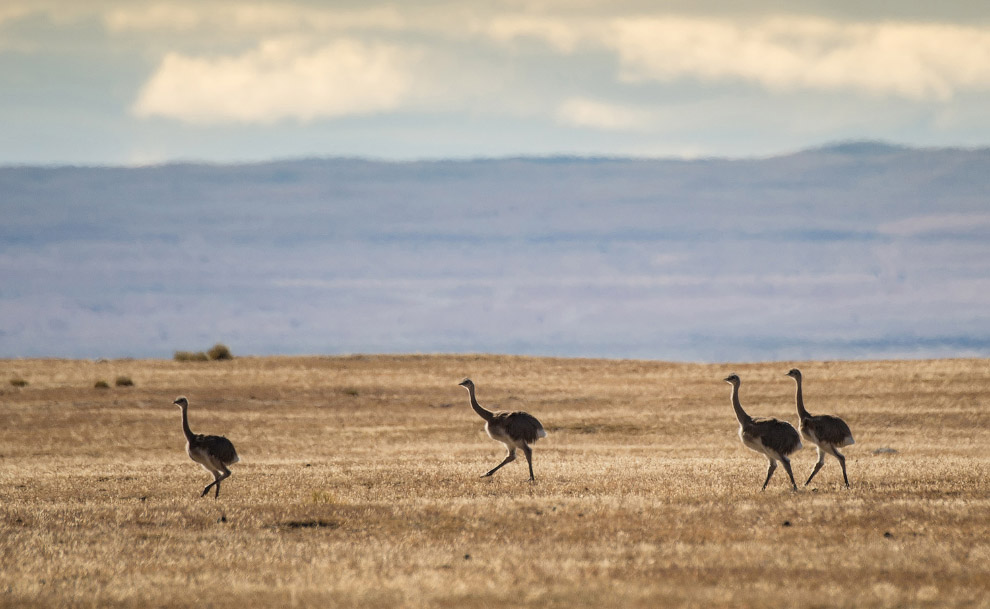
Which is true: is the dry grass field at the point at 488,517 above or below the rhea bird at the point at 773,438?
below

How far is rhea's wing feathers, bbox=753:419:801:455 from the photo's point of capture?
22.9 m

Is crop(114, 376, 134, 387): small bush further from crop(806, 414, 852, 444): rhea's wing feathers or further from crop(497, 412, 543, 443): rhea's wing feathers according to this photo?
crop(806, 414, 852, 444): rhea's wing feathers

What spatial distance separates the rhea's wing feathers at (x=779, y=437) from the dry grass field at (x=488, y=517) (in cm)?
87

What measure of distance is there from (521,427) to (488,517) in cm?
630

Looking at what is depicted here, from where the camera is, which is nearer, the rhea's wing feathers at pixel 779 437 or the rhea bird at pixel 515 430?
the rhea's wing feathers at pixel 779 437

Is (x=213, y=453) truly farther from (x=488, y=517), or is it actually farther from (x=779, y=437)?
(x=779, y=437)

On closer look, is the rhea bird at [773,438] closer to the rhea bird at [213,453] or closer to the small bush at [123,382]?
the rhea bird at [213,453]

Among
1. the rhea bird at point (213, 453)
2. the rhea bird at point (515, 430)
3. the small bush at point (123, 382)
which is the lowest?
the small bush at point (123, 382)

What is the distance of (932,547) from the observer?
56.8 ft

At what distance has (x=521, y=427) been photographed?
26.5 metres

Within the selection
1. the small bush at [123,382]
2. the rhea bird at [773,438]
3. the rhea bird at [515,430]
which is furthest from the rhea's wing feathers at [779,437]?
the small bush at [123,382]

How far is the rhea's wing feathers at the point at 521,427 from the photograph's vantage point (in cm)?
2648

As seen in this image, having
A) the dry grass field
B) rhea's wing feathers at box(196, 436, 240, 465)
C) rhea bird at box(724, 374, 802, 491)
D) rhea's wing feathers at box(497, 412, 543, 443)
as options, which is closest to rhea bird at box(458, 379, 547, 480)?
rhea's wing feathers at box(497, 412, 543, 443)

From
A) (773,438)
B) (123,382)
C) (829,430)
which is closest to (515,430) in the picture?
(773,438)
